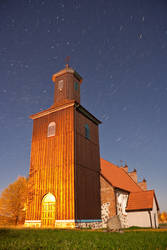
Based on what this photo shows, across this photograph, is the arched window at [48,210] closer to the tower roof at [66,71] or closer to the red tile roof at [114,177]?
the red tile roof at [114,177]

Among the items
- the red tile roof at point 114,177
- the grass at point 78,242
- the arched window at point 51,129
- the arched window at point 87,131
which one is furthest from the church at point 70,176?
the grass at point 78,242

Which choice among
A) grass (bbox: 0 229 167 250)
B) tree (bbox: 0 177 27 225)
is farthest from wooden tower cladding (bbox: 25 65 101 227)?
grass (bbox: 0 229 167 250)

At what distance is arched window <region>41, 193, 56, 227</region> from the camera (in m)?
18.0

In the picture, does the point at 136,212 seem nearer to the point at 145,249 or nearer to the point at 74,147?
the point at 74,147

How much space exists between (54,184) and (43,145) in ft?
14.7

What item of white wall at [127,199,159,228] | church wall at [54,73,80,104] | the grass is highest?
church wall at [54,73,80,104]

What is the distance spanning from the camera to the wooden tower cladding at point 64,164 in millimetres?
18000

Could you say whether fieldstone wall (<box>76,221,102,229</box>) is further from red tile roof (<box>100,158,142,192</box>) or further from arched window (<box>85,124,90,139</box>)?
arched window (<box>85,124,90,139</box>)

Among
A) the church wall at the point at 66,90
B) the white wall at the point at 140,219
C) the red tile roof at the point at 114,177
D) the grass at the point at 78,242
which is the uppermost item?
the church wall at the point at 66,90

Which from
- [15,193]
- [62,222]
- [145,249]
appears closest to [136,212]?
[62,222]

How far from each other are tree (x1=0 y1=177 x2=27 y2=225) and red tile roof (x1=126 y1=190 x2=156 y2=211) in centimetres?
1261

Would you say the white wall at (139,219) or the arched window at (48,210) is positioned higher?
the arched window at (48,210)

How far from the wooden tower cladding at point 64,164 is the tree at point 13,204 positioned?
2.40 metres

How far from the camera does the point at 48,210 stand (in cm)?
1844
